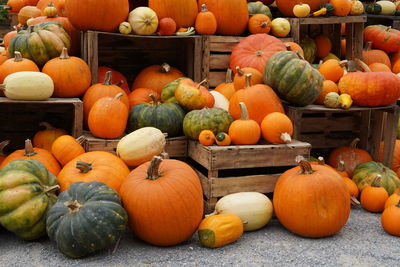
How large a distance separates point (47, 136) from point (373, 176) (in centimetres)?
268

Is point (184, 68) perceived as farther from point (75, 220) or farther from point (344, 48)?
point (75, 220)

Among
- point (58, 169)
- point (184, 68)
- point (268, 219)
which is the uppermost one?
point (184, 68)

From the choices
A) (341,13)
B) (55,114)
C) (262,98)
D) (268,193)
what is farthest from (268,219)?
(341,13)

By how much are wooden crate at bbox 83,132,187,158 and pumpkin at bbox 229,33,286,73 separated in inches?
41.5

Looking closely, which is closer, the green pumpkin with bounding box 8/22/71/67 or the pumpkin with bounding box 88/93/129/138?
the pumpkin with bounding box 88/93/129/138

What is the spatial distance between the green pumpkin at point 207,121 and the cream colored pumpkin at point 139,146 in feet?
0.85

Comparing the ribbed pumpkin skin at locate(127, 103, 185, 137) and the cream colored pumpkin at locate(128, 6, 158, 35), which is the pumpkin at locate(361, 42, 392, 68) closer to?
the cream colored pumpkin at locate(128, 6, 158, 35)

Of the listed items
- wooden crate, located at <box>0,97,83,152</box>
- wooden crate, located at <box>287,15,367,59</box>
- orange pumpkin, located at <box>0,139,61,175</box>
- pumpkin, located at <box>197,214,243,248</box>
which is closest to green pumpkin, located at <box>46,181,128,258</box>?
pumpkin, located at <box>197,214,243,248</box>

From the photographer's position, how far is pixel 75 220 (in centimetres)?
282

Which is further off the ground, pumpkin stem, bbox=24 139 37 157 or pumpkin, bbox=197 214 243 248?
pumpkin stem, bbox=24 139 37 157

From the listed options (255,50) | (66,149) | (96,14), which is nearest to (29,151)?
(66,149)

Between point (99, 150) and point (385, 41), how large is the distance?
404cm

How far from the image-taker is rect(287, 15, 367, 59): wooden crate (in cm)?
518

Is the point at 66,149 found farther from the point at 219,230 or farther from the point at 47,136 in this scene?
the point at 219,230
